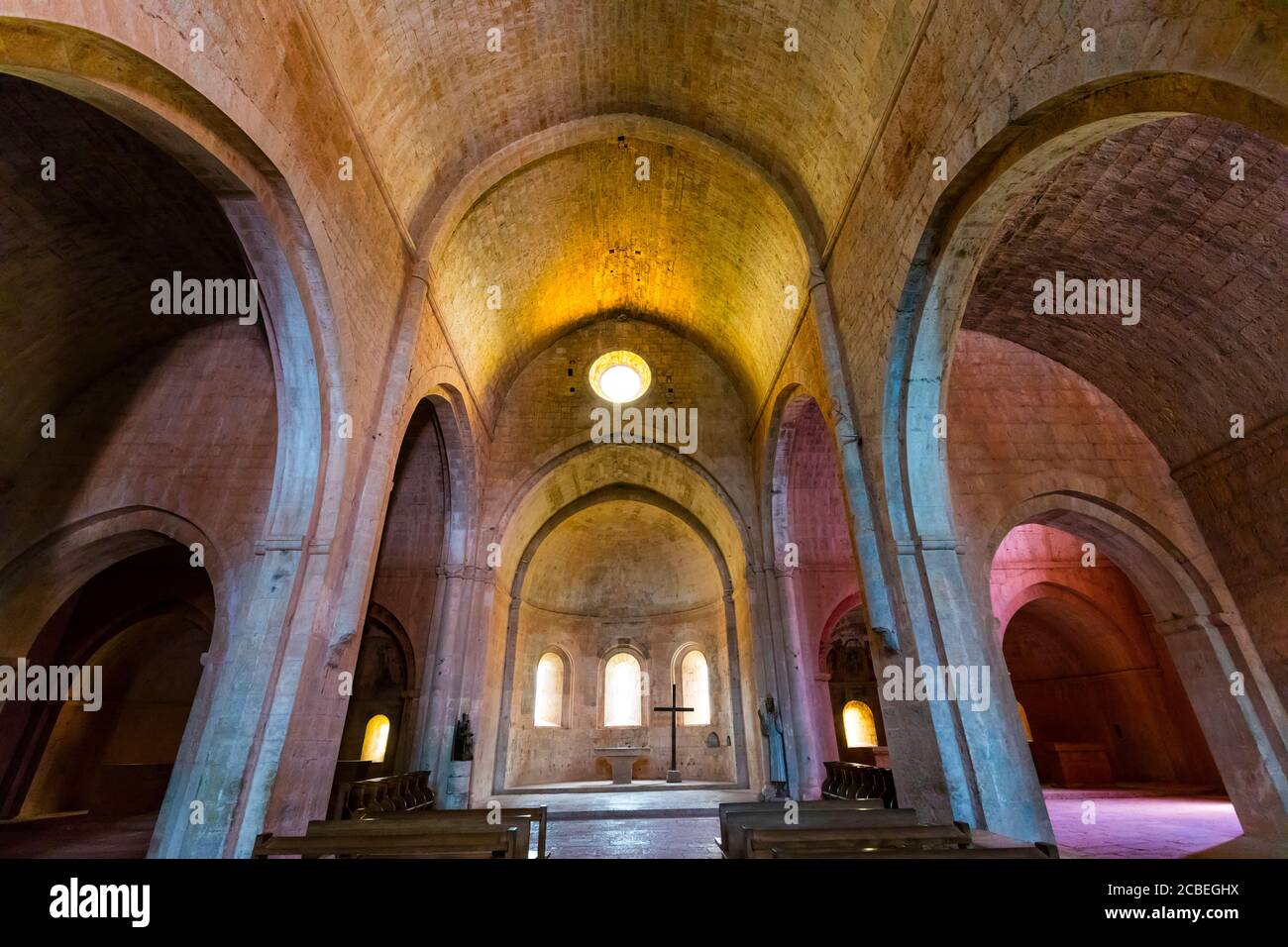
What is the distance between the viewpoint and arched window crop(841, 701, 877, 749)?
15711mm

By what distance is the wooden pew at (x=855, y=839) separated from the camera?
10.7 ft

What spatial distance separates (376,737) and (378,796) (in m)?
7.31

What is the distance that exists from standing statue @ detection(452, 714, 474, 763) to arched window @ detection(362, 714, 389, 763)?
3.50m

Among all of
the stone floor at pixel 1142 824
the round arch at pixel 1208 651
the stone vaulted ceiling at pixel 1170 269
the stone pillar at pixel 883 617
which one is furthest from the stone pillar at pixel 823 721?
the stone vaulted ceiling at pixel 1170 269

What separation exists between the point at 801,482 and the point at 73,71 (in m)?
12.8

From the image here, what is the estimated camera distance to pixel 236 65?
16.6ft

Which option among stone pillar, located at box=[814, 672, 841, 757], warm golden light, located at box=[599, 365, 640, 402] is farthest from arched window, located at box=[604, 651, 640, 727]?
warm golden light, located at box=[599, 365, 640, 402]

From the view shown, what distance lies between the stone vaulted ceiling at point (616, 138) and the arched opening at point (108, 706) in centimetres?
746

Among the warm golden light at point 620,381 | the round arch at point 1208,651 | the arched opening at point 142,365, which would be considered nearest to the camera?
the arched opening at point 142,365

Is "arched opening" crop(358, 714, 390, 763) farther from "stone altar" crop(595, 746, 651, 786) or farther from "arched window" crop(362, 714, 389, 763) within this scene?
"stone altar" crop(595, 746, 651, 786)

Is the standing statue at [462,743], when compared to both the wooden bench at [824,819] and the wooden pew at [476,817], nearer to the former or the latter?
the wooden pew at [476,817]

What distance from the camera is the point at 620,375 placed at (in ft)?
53.3

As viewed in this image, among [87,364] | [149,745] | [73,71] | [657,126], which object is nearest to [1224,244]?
[657,126]
